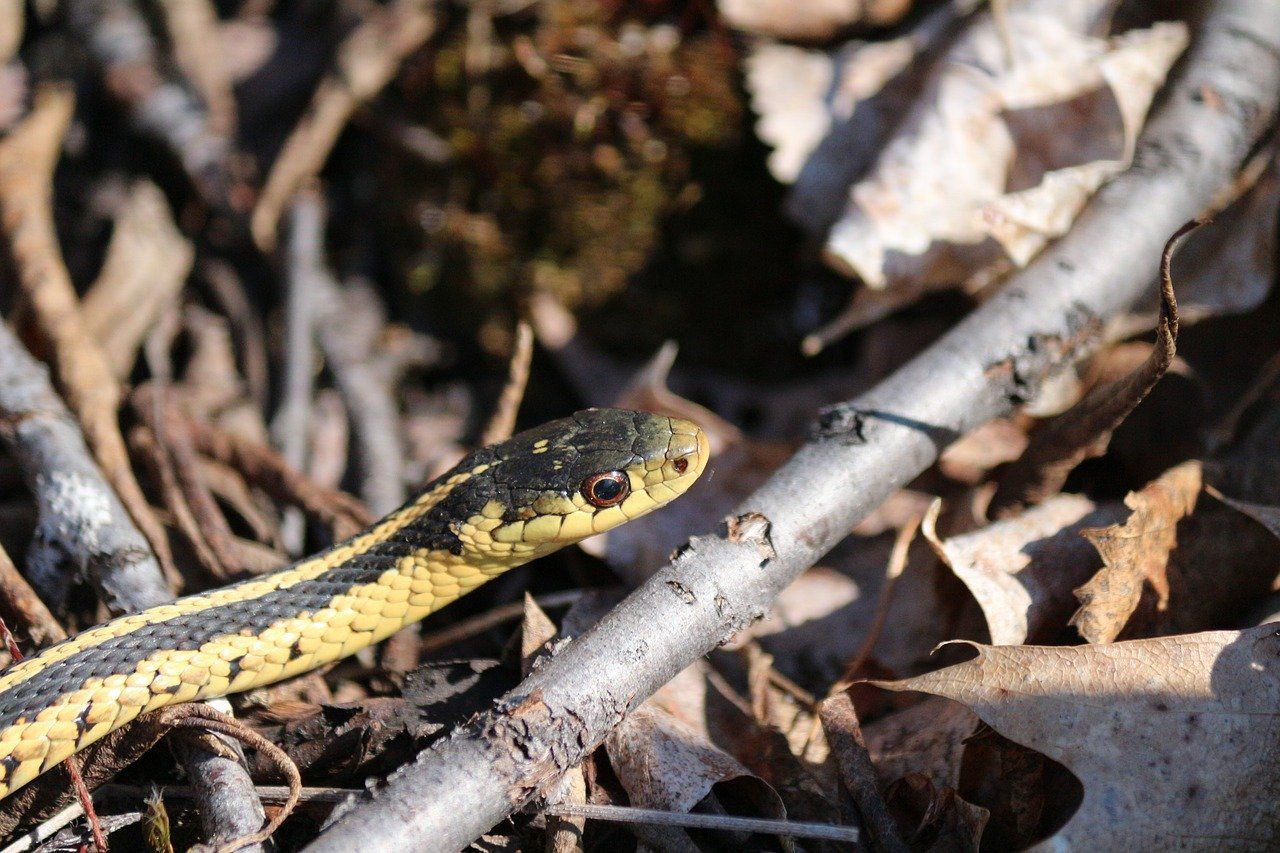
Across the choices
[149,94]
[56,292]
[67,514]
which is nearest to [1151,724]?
[67,514]

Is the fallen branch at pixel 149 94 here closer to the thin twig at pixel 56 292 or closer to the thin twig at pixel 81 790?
the thin twig at pixel 56 292

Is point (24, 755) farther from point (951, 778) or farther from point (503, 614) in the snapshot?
point (951, 778)

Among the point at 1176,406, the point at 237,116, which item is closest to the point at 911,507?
the point at 1176,406

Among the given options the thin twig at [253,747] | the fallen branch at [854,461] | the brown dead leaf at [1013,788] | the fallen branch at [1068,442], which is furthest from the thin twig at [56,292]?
the fallen branch at [1068,442]

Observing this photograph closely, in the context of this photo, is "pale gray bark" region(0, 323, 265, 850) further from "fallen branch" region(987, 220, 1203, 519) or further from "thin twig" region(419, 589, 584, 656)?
"fallen branch" region(987, 220, 1203, 519)

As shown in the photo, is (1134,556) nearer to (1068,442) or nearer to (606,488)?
(1068,442)
